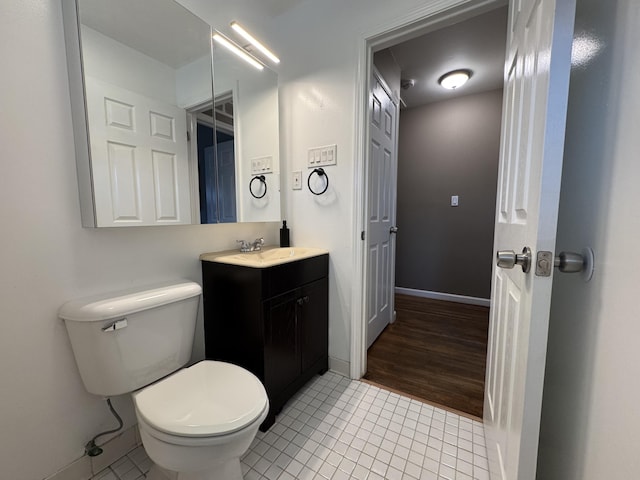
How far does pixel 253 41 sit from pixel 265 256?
1275 mm

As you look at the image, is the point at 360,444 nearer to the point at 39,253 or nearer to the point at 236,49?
the point at 39,253

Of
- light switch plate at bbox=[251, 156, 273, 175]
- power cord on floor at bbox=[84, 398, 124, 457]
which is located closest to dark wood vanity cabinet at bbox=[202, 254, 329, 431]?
power cord on floor at bbox=[84, 398, 124, 457]

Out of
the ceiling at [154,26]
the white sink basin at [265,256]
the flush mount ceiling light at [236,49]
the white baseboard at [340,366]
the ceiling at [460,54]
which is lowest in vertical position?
the white baseboard at [340,366]

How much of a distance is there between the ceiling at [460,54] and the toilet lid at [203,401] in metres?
2.46

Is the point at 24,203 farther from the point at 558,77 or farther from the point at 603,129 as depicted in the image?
the point at 603,129

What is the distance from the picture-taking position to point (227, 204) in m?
1.53

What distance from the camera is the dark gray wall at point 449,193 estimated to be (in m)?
2.82

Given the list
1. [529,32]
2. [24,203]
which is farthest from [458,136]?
[24,203]

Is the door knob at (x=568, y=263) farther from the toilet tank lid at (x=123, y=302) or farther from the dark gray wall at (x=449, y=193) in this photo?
the dark gray wall at (x=449, y=193)

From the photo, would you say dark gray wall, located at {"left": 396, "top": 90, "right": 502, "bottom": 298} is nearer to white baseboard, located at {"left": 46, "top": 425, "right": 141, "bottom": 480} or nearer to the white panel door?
the white panel door

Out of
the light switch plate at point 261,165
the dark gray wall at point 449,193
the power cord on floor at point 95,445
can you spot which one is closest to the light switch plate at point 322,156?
the light switch plate at point 261,165

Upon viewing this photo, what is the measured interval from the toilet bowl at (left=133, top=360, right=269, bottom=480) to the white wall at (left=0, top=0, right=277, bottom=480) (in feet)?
1.11

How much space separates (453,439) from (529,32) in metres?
1.59

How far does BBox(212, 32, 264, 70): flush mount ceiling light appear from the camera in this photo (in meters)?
1.41
